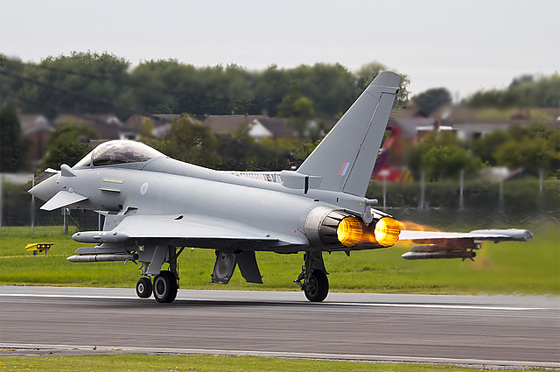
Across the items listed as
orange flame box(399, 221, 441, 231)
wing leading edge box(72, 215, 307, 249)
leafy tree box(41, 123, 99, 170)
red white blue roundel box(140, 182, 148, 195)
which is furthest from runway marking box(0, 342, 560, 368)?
orange flame box(399, 221, 441, 231)

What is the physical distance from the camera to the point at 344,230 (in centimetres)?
2325

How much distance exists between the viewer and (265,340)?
55.1 ft

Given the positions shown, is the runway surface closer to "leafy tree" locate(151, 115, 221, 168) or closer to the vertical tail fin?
the vertical tail fin

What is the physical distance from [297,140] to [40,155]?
717 cm

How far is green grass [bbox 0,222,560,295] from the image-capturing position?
84.5 ft

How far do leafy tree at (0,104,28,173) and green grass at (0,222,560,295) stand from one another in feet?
35.5

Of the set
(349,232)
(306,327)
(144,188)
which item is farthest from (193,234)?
(306,327)

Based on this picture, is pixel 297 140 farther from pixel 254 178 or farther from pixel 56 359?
pixel 56 359

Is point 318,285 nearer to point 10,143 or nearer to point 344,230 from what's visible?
point 344,230

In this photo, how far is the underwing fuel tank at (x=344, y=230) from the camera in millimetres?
23250

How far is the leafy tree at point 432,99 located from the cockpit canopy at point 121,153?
826 centimetres

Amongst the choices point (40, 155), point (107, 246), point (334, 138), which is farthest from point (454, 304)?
point (40, 155)

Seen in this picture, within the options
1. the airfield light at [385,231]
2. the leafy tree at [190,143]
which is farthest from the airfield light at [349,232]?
the leafy tree at [190,143]

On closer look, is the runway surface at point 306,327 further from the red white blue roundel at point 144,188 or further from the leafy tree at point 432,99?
the leafy tree at point 432,99
